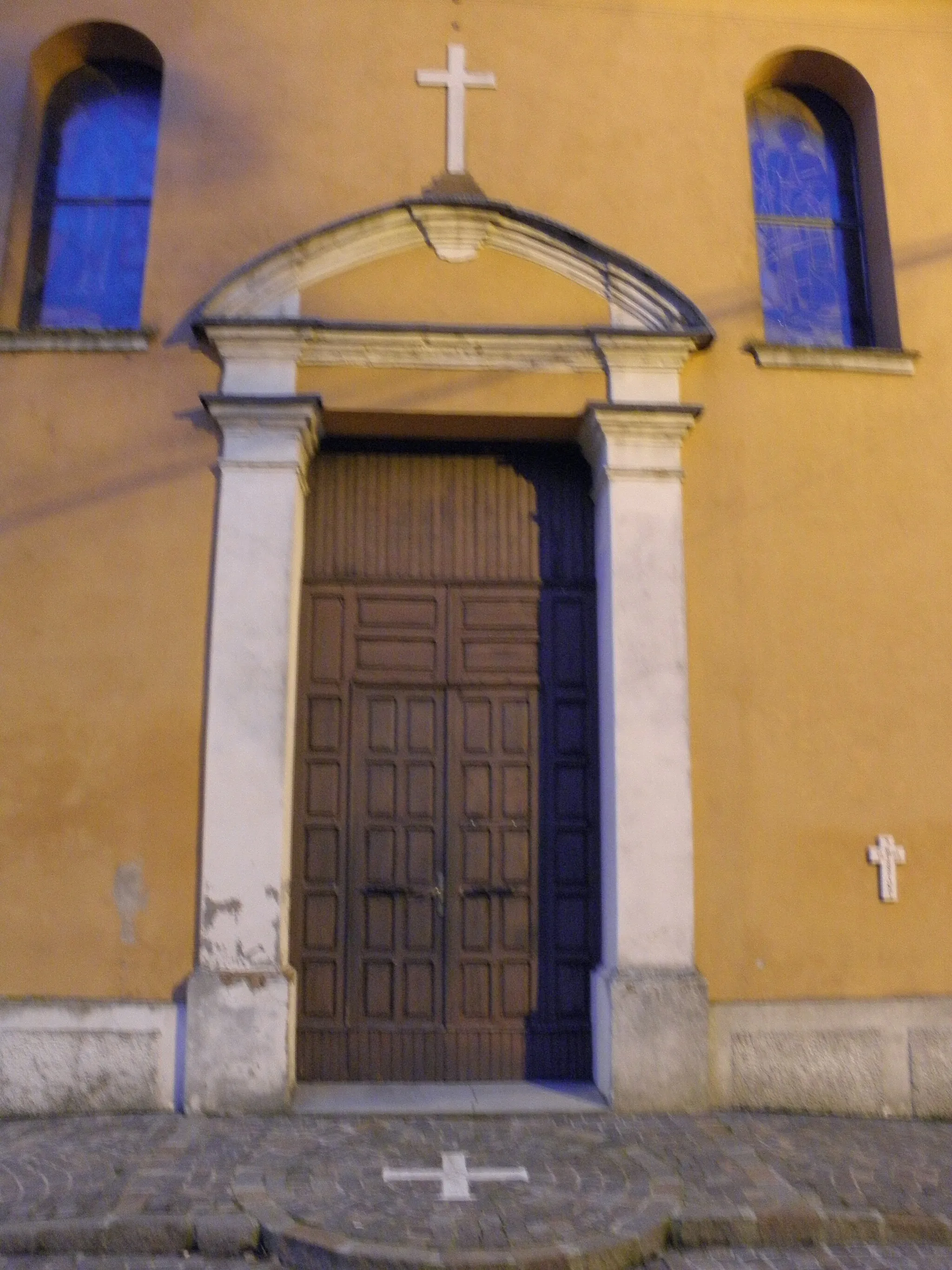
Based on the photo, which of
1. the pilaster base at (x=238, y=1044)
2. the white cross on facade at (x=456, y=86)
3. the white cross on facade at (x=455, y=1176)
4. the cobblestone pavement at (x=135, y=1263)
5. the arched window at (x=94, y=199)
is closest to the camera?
the cobblestone pavement at (x=135, y=1263)

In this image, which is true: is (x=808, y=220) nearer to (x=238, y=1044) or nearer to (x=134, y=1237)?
(x=238, y=1044)

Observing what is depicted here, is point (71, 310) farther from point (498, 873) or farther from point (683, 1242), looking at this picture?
point (683, 1242)

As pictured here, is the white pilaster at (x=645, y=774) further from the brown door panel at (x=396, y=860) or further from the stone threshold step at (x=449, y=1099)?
the brown door panel at (x=396, y=860)

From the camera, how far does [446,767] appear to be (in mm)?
5668

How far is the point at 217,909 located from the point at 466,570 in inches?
92.8

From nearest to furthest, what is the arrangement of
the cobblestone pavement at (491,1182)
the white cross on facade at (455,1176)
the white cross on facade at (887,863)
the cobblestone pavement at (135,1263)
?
1. the cobblestone pavement at (135,1263)
2. the cobblestone pavement at (491,1182)
3. the white cross on facade at (455,1176)
4. the white cross on facade at (887,863)

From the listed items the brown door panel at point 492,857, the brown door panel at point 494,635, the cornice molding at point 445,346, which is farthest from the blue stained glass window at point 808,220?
the brown door panel at point 492,857

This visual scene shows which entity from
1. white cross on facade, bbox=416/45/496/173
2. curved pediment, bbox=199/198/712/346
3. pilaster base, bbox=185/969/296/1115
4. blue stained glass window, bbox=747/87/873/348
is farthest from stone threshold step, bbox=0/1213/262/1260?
white cross on facade, bbox=416/45/496/173

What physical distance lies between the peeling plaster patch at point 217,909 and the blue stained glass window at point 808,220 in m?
4.65

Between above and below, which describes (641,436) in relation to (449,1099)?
above

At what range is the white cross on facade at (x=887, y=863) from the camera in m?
5.37

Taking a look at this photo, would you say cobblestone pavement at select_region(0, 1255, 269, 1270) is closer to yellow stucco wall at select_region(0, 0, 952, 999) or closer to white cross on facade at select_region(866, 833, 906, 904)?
yellow stucco wall at select_region(0, 0, 952, 999)

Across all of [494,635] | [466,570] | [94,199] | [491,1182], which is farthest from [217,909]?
[94,199]

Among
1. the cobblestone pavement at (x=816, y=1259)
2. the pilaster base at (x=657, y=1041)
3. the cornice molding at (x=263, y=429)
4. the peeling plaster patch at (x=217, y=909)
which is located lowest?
the cobblestone pavement at (x=816, y=1259)
